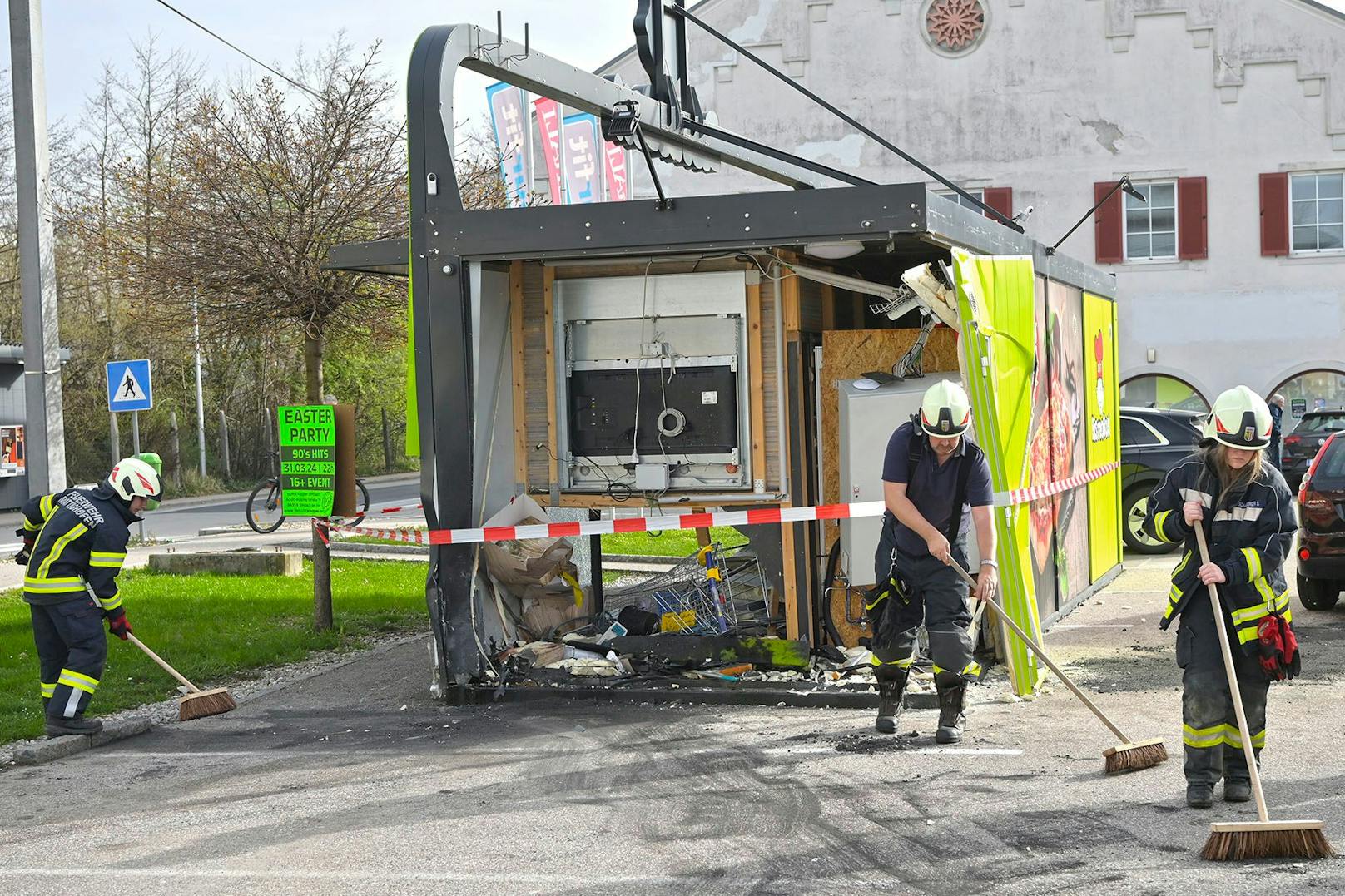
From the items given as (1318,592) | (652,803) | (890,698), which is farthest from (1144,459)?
(652,803)

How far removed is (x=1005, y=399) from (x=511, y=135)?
1259 cm

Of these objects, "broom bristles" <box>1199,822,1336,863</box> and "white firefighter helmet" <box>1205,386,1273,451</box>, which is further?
"white firefighter helmet" <box>1205,386,1273,451</box>

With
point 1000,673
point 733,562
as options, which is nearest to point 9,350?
point 733,562

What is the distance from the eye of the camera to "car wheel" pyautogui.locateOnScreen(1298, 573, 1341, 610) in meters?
12.1

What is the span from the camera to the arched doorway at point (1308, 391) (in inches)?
1069

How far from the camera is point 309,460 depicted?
37.2 feet

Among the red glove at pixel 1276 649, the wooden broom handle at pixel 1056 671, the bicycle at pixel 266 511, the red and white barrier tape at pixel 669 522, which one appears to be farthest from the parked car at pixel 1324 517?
the bicycle at pixel 266 511

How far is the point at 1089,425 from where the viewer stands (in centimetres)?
1285

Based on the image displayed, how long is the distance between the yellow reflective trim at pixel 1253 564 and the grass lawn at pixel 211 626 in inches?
251

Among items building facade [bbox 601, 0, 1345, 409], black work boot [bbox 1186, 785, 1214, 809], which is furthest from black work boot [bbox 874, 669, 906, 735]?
building facade [bbox 601, 0, 1345, 409]

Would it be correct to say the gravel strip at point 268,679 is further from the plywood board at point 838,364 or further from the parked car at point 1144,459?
the parked car at point 1144,459

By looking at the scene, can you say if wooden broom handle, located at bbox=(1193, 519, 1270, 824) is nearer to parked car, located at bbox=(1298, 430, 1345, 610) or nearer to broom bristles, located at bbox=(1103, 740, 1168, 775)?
broom bristles, located at bbox=(1103, 740, 1168, 775)

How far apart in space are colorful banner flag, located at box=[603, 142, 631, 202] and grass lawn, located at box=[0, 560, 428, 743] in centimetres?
696

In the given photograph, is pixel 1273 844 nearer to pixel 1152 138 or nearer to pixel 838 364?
pixel 838 364
